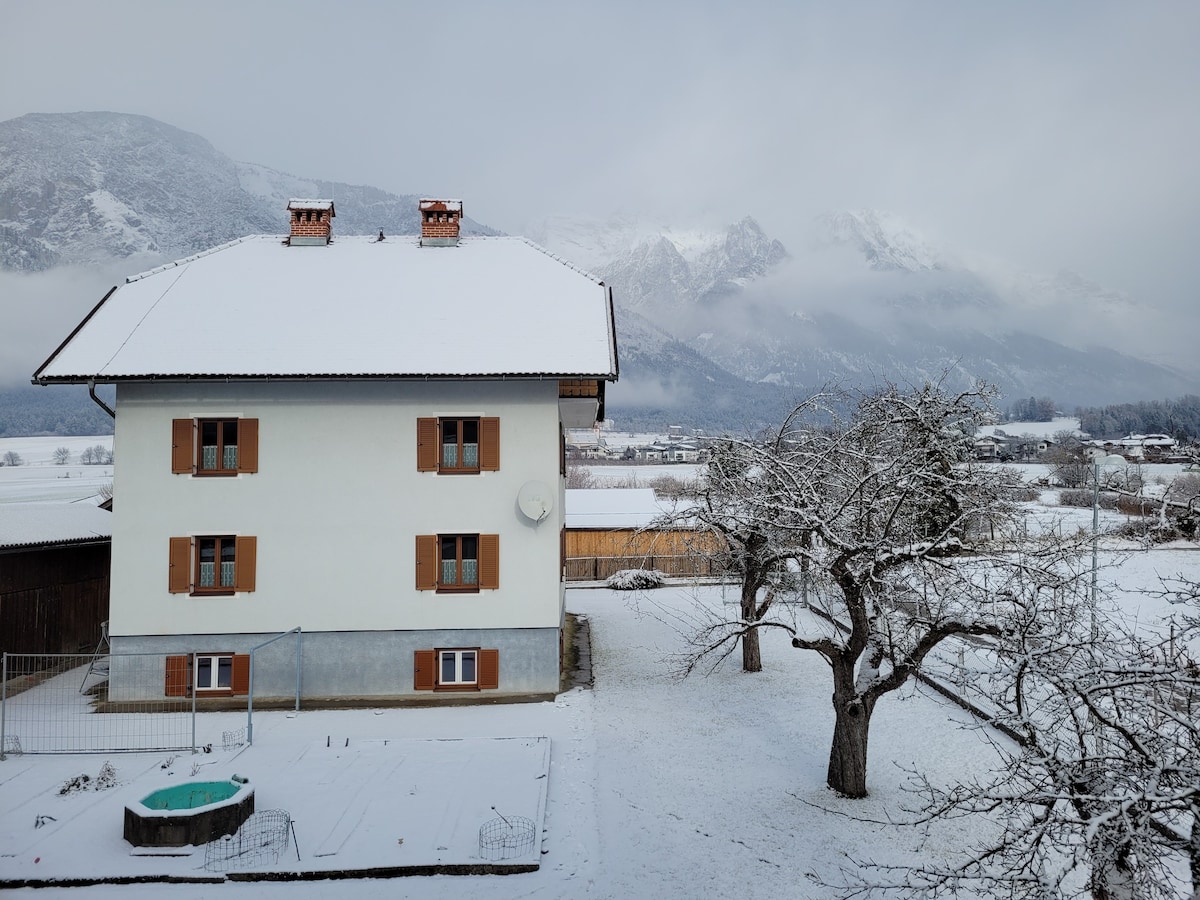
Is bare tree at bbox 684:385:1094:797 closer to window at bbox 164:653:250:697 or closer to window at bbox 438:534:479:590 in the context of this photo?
window at bbox 438:534:479:590

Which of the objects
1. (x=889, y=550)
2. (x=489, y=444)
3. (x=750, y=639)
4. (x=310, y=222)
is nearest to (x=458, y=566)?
(x=489, y=444)

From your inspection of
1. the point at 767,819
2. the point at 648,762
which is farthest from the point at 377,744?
the point at 767,819

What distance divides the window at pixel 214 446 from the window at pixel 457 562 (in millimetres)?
4272

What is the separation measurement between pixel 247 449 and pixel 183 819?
8915 mm

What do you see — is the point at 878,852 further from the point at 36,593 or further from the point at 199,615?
the point at 36,593

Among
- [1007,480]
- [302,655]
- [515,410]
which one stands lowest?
[302,655]

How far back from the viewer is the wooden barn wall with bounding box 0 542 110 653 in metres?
18.9

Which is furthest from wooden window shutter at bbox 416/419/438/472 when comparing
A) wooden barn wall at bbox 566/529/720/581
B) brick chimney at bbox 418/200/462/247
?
wooden barn wall at bbox 566/529/720/581

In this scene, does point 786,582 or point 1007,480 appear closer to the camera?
point 1007,480

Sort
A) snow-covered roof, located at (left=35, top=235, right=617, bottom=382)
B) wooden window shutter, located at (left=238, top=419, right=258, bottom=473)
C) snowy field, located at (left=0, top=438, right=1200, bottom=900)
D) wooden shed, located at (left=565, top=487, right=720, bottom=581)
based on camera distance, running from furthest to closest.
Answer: wooden shed, located at (left=565, top=487, right=720, bottom=581) → wooden window shutter, located at (left=238, top=419, right=258, bottom=473) → snow-covered roof, located at (left=35, top=235, right=617, bottom=382) → snowy field, located at (left=0, top=438, right=1200, bottom=900)

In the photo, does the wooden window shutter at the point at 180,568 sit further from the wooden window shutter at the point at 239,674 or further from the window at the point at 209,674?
the wooden window shutter at the point at 239,674

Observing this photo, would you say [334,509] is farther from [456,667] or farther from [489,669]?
[489,669]

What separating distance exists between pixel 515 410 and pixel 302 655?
7.23 m

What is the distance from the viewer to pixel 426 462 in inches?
695
